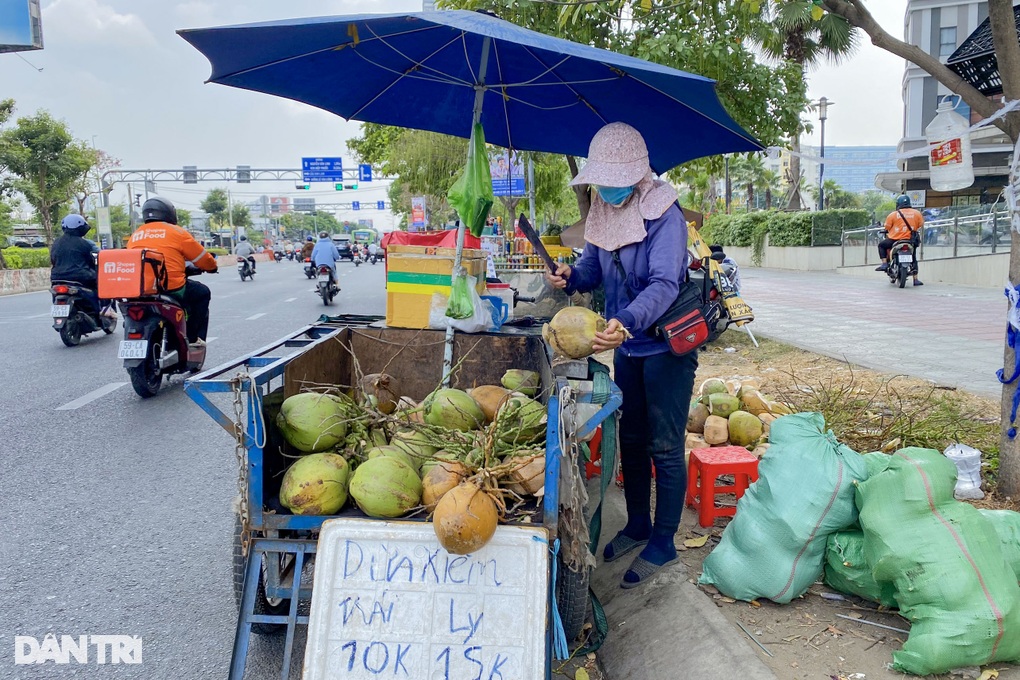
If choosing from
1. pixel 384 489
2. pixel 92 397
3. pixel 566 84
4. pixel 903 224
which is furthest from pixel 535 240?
pixel 903 224

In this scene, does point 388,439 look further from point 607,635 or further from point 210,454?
point 210,454

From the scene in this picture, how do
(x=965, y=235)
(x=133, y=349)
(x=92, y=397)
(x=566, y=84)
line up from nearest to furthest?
1. (x=566, y=84)
2. (x=133, y=349)
3. (x=92, y=397)
4. (x=965, y=235)

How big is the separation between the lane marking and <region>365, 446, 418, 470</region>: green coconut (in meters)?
5.17

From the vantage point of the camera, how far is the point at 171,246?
7.14 meters

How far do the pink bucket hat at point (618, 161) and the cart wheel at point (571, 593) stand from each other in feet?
5.08

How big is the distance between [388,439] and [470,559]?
34.0 inches

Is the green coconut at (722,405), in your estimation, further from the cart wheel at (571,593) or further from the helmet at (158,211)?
the helmet at (158,211)

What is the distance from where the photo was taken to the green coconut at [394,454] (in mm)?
2587

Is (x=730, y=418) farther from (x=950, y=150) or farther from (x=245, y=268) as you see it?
(x=245, y=268)

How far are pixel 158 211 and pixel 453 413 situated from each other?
226 inches

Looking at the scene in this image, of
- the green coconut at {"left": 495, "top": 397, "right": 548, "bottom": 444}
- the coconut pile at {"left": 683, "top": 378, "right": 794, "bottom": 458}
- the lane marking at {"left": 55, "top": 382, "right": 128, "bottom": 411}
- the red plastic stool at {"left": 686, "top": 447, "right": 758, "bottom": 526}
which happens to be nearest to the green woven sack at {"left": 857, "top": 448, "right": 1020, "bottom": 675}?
the red plastic stool at {"left": 686, "top": 447, "right": 758, "bottom": 526}

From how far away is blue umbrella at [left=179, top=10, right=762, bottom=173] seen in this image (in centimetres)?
321

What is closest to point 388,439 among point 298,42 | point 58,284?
point 298,42

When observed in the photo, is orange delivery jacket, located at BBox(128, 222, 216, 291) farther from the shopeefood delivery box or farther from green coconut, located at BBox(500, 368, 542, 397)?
green coconut, located at BBox(500, 368, 542, 397)
